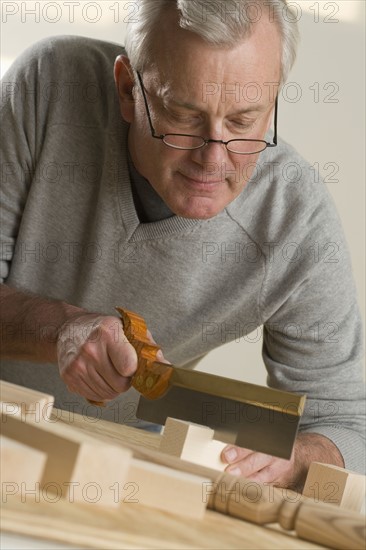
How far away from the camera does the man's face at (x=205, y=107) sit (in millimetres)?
1575

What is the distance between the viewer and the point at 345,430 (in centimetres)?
191

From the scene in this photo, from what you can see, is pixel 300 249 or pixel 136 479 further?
pixel 300 249

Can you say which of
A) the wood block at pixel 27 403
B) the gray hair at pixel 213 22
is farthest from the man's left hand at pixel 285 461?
the gray hair at pixel 213 22

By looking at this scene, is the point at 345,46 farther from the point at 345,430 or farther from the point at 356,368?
the point at 345,430

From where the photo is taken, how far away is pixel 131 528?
2.75ft

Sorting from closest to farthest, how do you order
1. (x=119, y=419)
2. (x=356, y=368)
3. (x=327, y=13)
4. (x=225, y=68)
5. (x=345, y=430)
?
1. (x=225, y=68)
2. (x=345, y=430)
3. (x=356, y=368)
4. (x=119, y=419)
5. (x=327, y=13)

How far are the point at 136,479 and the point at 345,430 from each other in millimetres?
1080

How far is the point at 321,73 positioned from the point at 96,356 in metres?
2.21

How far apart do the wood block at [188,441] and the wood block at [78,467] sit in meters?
0.38

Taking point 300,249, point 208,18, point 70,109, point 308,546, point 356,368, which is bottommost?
point 356,368

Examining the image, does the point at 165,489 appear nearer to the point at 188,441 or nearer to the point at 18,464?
the point at 18,464

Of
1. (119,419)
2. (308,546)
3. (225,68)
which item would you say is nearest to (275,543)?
(308,546)

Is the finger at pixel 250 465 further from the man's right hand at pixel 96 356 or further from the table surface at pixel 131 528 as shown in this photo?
the table surface at pixel 131 528

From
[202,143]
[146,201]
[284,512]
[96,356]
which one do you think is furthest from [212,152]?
[284,512]
